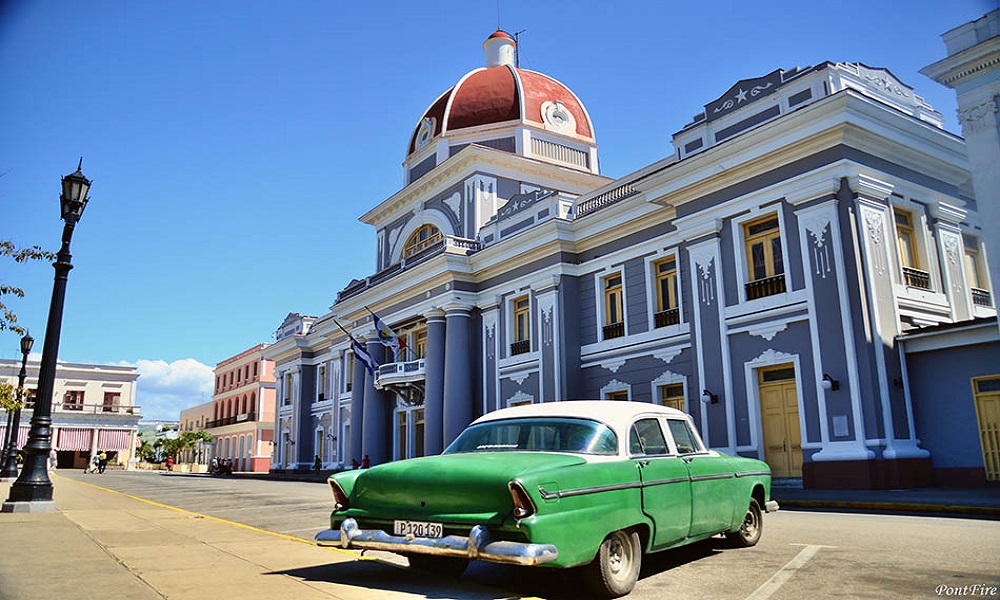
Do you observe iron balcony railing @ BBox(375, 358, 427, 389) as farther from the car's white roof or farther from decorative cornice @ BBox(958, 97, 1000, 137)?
the car's white roof

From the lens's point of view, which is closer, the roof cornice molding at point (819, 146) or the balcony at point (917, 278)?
the roof cornice molding at point (819, 146)

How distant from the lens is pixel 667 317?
2117 centimetres

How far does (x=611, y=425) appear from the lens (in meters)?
6.00

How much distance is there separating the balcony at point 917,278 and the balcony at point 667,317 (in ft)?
18.8

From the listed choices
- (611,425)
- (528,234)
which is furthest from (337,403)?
(611,425)

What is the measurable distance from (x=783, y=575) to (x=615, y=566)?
5.33ft

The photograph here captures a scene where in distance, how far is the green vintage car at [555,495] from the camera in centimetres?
490

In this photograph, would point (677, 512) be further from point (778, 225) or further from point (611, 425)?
point (778, 225)

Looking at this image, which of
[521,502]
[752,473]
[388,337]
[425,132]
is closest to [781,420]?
[752,473]

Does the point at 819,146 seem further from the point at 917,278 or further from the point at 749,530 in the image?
the point at 749,530

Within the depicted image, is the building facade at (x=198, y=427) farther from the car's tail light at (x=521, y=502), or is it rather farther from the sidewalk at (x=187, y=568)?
the car's tail light at (x=521, y=502)

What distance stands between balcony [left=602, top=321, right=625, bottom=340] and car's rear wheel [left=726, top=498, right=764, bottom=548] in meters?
15.0

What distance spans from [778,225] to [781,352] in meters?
3.02

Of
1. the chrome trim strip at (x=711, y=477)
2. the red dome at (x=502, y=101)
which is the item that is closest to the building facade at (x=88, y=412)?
the red dome at (x=502, y=101)
